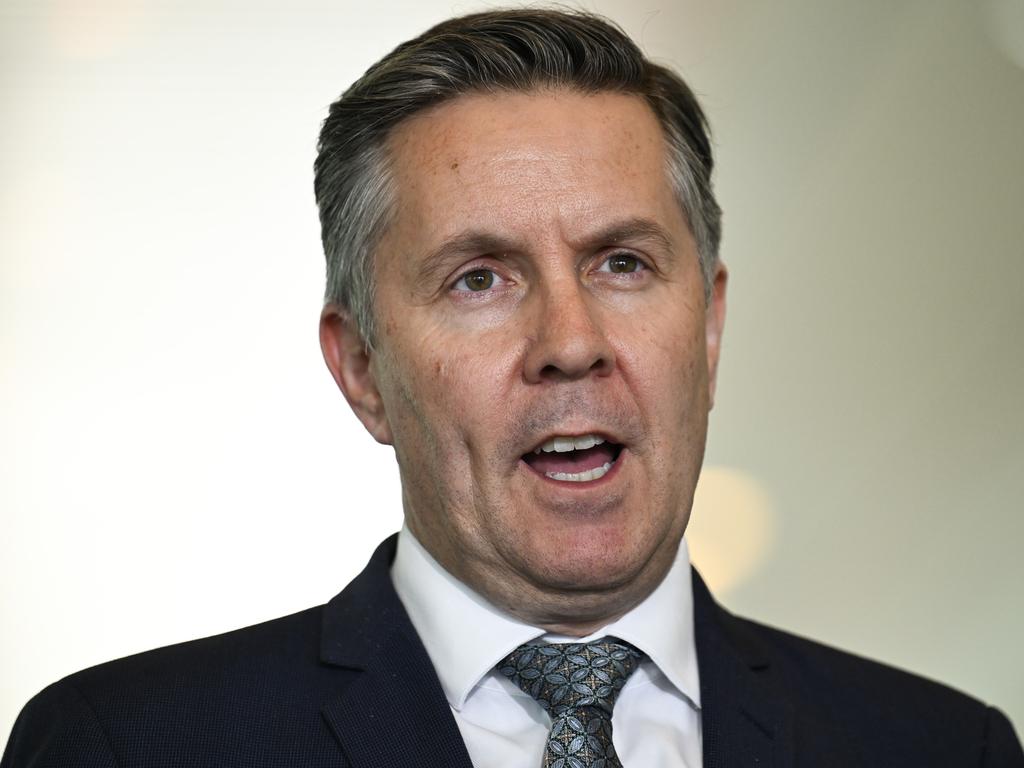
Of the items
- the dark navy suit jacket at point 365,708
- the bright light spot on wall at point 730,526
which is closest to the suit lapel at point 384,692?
the dark navy suit jacket at point 365,708

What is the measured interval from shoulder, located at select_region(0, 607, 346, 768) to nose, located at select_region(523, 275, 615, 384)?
64 centimetres

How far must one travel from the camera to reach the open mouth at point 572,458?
7.75ft

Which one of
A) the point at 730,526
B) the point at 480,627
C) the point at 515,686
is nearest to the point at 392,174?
the point at 480,627

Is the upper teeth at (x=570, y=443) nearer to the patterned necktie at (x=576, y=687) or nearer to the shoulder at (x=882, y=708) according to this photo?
the patterned necktie at (x=576, y=687)

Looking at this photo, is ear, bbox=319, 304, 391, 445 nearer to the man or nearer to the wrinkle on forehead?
the man

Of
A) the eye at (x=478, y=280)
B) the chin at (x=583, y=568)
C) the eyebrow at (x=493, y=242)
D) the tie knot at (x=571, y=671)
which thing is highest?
the eyebrow at (x=493, y=242)

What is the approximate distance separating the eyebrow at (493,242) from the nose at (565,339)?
9cm

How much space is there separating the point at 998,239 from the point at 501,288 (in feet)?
6.79

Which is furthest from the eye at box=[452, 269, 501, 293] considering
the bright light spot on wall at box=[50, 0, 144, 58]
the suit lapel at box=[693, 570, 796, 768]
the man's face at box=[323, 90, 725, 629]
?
the bright light spot on wall at box=[50, 0, 144, 58]

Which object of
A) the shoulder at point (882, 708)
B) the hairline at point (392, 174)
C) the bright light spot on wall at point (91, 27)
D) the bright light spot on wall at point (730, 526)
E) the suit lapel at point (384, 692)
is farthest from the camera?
the bright light spot on wall at point (730, 526)

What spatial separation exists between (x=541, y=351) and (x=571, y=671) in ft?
1.73

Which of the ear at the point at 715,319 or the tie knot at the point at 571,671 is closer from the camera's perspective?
the tie knot at the point at 571,671

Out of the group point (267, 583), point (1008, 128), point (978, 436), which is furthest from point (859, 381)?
point (267, 583)

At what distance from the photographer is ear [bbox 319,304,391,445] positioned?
2.67 meters
